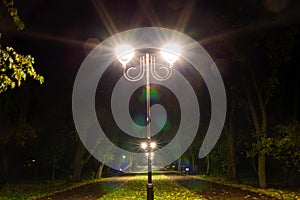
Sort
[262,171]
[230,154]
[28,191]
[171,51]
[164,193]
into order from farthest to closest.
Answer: [230,154], [262,171], [28,191], [164,193], [171,51]

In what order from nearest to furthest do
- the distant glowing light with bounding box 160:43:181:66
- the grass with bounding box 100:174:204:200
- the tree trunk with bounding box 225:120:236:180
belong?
the distant glowing light with bounding box 160:43:181:66 < the grass with bounding box 100:174:204:200 < the tree trunk with bounding box 225:120:236:180

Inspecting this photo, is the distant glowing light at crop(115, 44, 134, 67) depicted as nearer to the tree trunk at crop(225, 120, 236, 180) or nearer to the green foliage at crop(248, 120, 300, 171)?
the green foliage at crop(248, 120, 300, 171)

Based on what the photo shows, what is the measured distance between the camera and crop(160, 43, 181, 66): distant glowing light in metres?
12.5

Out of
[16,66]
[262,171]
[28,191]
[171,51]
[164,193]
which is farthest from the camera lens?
[262,171]

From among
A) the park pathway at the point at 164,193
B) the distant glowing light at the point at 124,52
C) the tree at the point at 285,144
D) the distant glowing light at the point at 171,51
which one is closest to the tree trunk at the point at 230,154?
the park pathway at the point at 164,193

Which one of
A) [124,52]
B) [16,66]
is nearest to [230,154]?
[124,52]

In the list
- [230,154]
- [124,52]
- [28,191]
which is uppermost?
[124,52]

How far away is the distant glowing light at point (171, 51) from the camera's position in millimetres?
12500

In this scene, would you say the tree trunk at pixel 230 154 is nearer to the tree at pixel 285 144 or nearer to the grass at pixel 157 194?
the tree at pixel 285 144

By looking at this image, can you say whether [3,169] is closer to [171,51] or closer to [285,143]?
[285,143]

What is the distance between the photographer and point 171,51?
12516 mm

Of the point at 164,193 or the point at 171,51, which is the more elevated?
the point at 171,51

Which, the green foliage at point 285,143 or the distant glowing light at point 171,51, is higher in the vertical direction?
the distant glowing light at point 171,51

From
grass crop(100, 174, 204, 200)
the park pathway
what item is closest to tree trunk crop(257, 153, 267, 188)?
the park pathway
